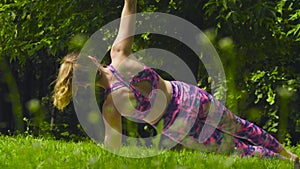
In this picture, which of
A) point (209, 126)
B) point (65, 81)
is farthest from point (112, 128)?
point (209, 126)

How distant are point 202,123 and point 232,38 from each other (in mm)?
3377

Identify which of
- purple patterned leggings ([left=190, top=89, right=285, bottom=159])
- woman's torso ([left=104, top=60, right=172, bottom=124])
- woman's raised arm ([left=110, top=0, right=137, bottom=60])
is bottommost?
purple patterned leggings ([left=190, top=89, right=285, bottom=159])

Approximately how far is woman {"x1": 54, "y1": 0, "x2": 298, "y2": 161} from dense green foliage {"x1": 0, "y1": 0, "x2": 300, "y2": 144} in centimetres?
217

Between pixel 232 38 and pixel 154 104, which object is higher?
pixel 232 38

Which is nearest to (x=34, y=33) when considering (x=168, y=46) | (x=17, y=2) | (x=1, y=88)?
(x=17, y=2)

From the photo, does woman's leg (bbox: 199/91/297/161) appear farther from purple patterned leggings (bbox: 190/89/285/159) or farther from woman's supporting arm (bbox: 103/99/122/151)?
woman's supporting arm (bbox: 103/99/122/151)

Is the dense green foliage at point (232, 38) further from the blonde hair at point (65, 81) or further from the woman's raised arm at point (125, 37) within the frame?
the blonde hair at point (65, 81)

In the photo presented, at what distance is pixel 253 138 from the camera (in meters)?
5.51

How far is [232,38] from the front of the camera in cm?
862

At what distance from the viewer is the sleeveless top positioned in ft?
16.7

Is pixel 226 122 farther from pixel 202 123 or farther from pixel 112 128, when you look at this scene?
pixel 112 128

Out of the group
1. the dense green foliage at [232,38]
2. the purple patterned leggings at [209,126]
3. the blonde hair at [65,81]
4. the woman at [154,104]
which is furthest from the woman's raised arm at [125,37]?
the dense green foliage at [232,38]

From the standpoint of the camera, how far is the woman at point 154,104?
506 centimetres

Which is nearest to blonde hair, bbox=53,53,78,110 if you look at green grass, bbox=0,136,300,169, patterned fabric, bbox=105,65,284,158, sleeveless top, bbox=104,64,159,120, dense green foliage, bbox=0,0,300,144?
sleeveless top, bbox=104,64,159,120
